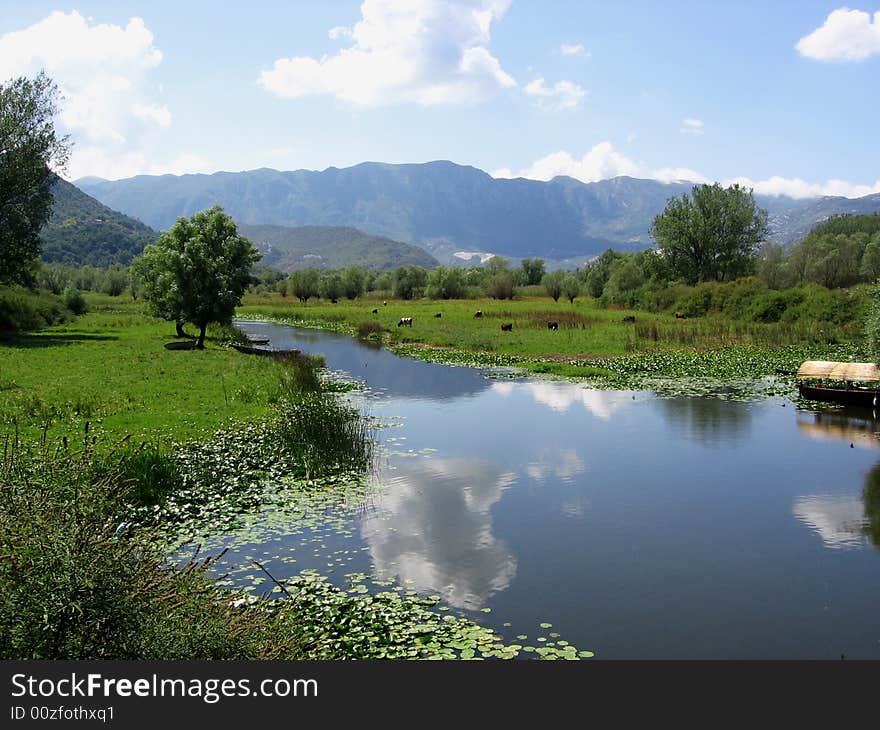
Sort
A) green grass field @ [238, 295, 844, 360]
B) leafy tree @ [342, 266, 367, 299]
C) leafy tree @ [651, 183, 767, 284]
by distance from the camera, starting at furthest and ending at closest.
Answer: leafy tree @ [342, 266, 367, 299] → leafy tree @ [651, 183, 767, 284] → green grass field @ [238, 295, 844, 360]

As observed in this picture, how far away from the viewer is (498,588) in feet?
46.6

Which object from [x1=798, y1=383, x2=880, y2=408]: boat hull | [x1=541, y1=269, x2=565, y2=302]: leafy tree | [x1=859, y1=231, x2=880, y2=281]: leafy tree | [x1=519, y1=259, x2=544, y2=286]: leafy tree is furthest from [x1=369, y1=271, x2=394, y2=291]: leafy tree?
[x1=798, y1=383, x2=880, y2=408]: boat hull

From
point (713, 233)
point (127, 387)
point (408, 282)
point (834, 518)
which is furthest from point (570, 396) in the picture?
point (408, 282)

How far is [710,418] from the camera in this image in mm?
31688

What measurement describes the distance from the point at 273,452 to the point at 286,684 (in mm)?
17552

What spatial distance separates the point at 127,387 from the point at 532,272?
136802 millimetres

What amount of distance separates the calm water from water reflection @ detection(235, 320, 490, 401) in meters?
7.73

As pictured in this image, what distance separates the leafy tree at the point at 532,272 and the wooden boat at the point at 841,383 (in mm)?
124780

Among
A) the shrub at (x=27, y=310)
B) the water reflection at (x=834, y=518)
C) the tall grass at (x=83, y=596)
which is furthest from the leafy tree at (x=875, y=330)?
the shrub at (x=27, y=310)

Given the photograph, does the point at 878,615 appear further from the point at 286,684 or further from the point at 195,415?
the point at 195,415

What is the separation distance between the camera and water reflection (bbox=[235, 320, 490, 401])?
40394 mm

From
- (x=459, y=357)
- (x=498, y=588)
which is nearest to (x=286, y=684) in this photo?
(x=498, y=588)

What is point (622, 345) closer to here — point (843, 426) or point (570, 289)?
point (843, 426)

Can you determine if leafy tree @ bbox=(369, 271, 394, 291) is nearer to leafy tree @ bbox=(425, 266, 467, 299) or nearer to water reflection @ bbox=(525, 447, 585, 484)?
leafy tree @ bbox=(425, 266, 467, 299)
